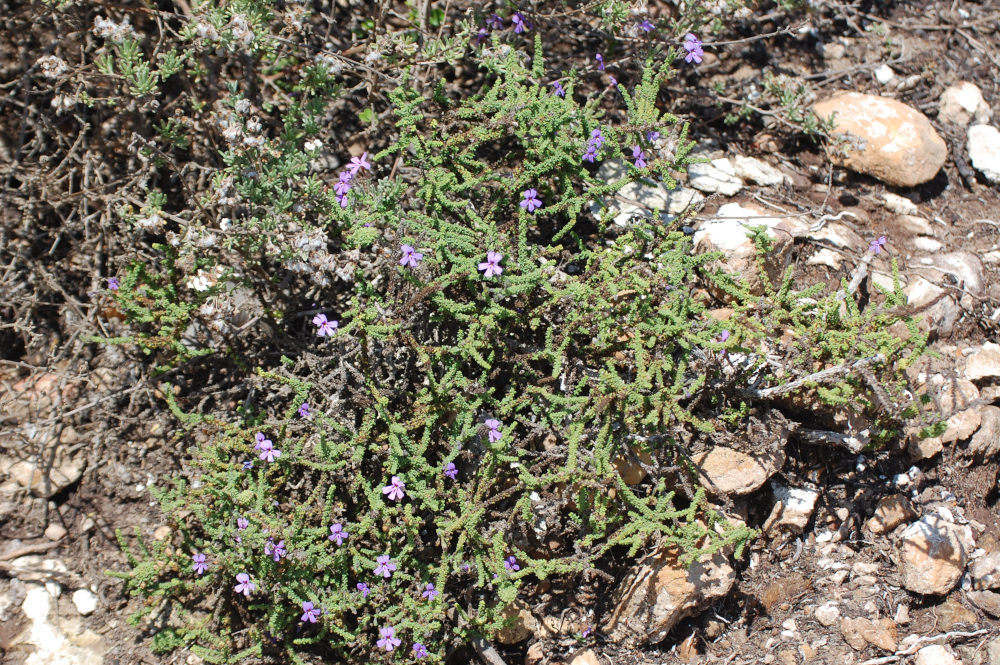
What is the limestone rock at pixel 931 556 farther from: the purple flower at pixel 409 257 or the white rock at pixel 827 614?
the purple flower at pixel 409 257

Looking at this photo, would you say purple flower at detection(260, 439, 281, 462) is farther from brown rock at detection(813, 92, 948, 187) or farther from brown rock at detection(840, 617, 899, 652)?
brown rock at detection(813, 92, 948, 187)

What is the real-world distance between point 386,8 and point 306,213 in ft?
4.39

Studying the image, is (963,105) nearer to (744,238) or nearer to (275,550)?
(744,238)

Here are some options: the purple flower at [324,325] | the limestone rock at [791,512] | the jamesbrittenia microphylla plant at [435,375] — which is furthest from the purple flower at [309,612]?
the limestone rock at [791,512]

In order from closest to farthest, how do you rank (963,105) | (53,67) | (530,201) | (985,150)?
(53,67)
(530,201)
(985,150)
(963,105)

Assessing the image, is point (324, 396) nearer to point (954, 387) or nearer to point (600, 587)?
point (600, 587)

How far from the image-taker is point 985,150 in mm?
4668

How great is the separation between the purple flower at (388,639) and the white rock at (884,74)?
4422 mm

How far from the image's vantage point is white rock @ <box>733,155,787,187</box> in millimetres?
4445

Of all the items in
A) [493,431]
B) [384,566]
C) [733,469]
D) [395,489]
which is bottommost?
[384,566]

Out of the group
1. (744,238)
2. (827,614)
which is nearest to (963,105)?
(744,238)

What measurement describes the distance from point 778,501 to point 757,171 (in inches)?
75.9

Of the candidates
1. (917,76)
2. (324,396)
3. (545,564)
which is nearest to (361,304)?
(324,396)

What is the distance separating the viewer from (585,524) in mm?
3551
